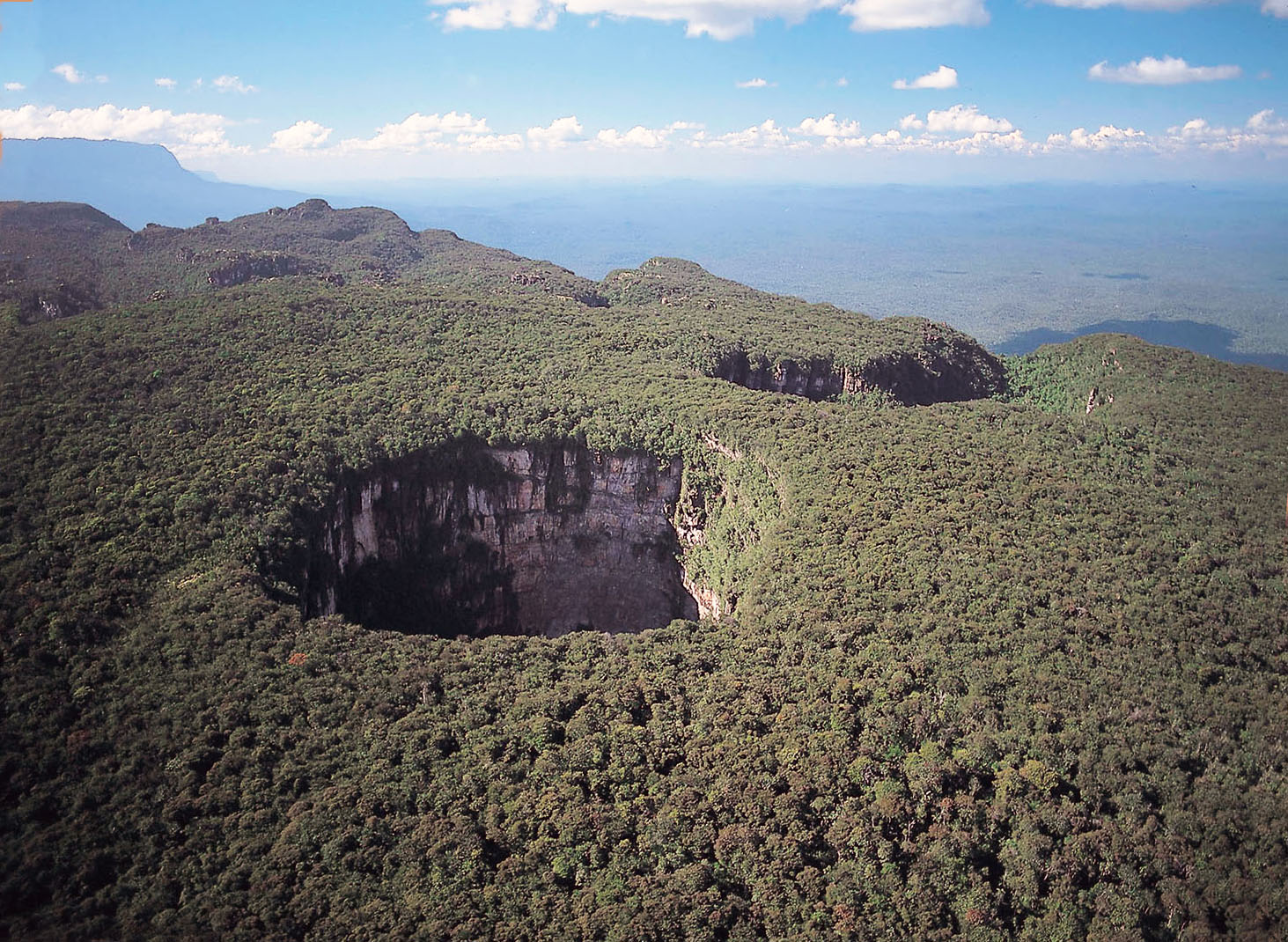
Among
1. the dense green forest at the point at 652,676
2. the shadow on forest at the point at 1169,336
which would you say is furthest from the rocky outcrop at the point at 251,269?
the shadow on forest at the point at 1169,336

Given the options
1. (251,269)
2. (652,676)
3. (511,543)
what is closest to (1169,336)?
(511,543)

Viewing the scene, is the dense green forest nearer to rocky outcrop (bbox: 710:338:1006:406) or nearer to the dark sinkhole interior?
the dark sinkhole interior

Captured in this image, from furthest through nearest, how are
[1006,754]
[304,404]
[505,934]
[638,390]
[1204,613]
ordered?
[638,390]
[304,404]
[1204,613]
[1006,754]
[505,934]

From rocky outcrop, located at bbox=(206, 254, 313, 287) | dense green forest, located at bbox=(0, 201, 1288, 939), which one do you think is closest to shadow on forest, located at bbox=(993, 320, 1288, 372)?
dense green forest, located at bbox=(0, 201, 1288, 939)

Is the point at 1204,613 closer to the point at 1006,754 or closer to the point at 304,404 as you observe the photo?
the point at 1006,754

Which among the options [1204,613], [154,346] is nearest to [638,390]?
[154,346]

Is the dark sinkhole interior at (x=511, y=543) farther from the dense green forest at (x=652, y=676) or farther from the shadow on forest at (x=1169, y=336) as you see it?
the shadow on forest at (x=1169, y=336)

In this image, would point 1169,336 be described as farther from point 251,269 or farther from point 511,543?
point 251,269
